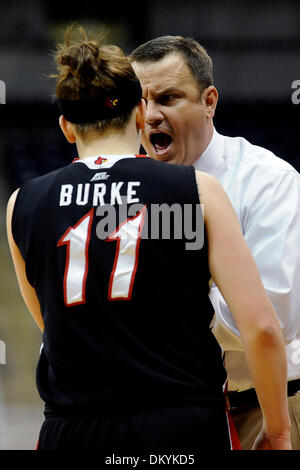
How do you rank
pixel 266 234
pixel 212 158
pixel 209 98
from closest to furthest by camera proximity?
pixel 266 234, pixel 212 158, pixel 209 98

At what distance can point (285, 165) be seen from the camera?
242cm

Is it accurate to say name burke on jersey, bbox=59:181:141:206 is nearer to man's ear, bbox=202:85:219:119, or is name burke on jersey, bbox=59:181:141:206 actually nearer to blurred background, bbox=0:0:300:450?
man's ear, bbox=202:85:219:119

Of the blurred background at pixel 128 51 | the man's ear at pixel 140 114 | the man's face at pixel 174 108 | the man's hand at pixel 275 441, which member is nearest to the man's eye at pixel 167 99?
the man's face at pixel 174 108

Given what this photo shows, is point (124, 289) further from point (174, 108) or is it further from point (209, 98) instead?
point (209, 98)

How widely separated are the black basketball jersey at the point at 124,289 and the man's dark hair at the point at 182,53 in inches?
45.3

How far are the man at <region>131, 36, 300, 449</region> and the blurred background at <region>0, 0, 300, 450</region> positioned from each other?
469 centimetres

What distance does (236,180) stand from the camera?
2.43 meters

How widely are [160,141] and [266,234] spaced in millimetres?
745

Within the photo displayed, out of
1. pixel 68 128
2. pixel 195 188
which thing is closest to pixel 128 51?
pixel 68 128

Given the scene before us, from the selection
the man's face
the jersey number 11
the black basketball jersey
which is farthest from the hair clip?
the man's face

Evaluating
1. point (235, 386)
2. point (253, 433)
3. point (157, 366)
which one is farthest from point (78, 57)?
Result: point (253, 433)

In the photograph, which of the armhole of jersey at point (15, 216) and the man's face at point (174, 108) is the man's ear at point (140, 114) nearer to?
the armhole of jersey at point (15, 216)

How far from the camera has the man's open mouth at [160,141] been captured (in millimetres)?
2680
